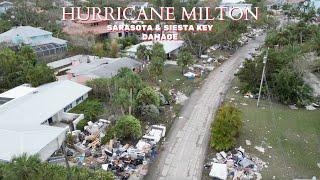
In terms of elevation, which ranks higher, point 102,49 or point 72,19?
point 72,19

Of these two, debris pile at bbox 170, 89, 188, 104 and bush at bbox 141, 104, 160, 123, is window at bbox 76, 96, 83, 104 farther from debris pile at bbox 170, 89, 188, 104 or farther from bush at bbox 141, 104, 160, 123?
debris pile at bbox 170, 89, 188, 104

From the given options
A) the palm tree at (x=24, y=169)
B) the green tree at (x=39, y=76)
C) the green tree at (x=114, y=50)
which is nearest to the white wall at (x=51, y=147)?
the palm tree at (x=24, y=169)

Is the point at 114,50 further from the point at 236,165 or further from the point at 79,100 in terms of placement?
the point at 236,165

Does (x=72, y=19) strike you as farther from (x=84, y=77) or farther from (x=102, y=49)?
(x=84, y=77)

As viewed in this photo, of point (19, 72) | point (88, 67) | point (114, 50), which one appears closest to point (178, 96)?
point (88, 67)

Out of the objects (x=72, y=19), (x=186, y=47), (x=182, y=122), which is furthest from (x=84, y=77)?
(x=72, y=19)

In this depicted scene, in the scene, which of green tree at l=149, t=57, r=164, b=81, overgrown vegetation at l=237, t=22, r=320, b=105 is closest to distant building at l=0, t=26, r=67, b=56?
green tree at l=149, t=57, r=164, b=81
